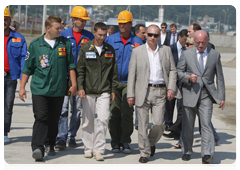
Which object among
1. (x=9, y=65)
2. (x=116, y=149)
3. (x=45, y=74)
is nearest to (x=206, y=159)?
(x=116, y=149)

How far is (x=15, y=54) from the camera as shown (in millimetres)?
6574

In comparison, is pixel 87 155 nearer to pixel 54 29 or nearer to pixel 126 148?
pixel 126 148

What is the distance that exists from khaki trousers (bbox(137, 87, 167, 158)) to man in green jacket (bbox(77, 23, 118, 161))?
55 cm

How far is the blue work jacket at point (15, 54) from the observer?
21.4ft

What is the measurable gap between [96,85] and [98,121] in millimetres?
570

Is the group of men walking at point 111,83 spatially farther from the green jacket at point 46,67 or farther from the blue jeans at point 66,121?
the blue jeans at point 66,121

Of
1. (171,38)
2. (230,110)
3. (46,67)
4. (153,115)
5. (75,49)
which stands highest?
(171,38)

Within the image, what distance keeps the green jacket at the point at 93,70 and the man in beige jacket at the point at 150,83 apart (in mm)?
406

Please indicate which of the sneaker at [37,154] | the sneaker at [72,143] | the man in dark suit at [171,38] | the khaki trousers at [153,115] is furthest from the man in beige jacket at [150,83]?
the man in dark suit at [171,38]

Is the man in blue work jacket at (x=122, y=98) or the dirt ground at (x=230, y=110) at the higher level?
the man in blue work jacket at (x=122, y=98)

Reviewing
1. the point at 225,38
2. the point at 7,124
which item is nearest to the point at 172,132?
the point at 7,124

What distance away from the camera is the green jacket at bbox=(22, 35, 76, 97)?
5574 mm

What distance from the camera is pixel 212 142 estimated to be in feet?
18.6

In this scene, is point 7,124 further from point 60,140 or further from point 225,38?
point 225,38
